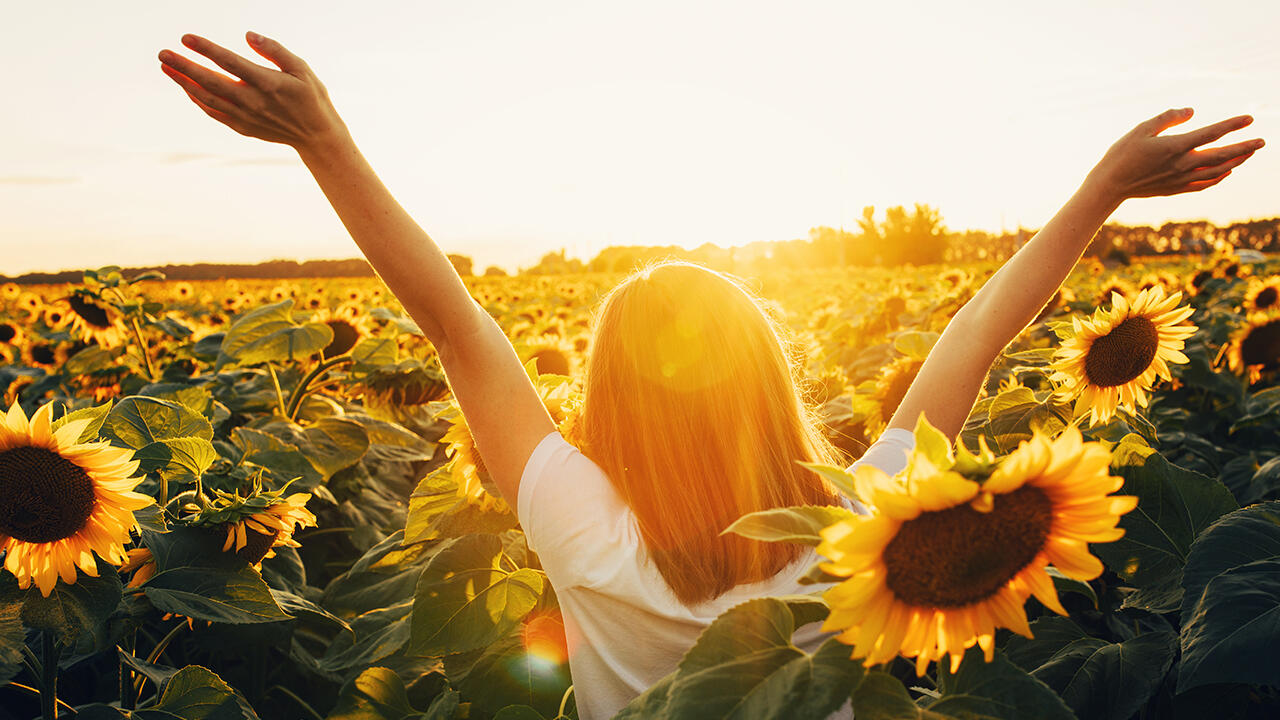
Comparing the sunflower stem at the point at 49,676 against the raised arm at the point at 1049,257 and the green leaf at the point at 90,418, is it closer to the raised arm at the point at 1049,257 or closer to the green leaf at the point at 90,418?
the green leaf at the point at 90,418

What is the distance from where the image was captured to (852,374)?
5.65 m

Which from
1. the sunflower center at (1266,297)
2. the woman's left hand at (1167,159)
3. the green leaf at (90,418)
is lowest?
the sunflower center at (1266,297)

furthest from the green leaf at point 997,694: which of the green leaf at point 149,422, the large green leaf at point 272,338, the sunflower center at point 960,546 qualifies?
the large green leaf at point 272,338

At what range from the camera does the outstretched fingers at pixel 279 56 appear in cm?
116

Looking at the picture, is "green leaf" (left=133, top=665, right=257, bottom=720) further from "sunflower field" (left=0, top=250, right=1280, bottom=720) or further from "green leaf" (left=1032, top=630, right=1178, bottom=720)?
"green leaf" (left=1032, top=630, right=1178, bottom=720)

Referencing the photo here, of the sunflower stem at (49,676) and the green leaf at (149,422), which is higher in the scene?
the green leaf at (149,422)

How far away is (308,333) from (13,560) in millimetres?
1807

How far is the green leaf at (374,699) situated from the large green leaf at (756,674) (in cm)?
131

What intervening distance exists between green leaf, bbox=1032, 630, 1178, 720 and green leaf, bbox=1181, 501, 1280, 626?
19cm

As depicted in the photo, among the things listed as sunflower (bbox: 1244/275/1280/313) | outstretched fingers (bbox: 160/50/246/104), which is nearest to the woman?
outstretched fingers (bbox: 160/50/246/104)

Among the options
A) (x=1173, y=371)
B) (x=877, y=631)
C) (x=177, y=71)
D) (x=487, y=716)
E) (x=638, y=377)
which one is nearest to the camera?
(x=877, y=631)

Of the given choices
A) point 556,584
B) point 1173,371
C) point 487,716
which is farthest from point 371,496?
point 1173,371

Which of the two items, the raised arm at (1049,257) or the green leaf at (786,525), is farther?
the raised arm at (1049,257)

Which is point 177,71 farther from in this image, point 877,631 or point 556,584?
point 877,631
